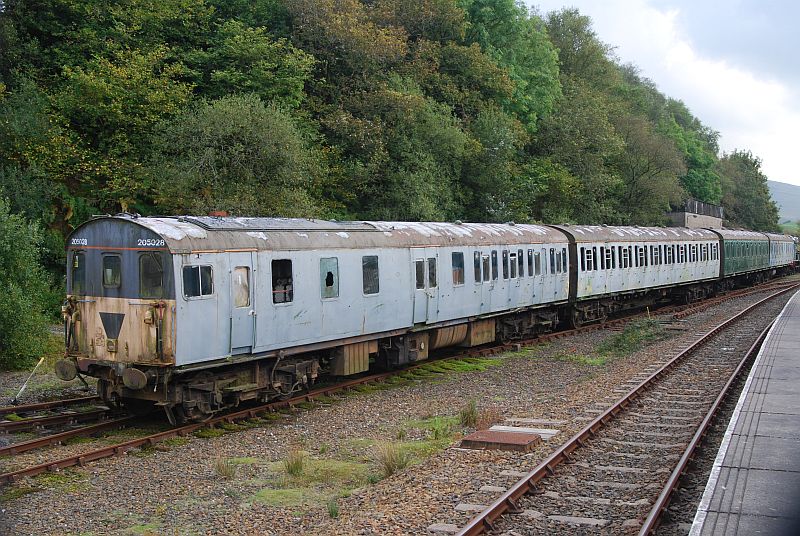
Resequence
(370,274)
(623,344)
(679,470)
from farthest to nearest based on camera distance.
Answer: (623,344)
(370,274)
(679,470)

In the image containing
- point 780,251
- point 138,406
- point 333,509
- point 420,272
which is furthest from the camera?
point 780,251

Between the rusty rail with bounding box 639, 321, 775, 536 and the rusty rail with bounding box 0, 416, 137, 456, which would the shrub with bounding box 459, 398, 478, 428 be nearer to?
the rusty rail with bounding box 639, 321, 775, 536

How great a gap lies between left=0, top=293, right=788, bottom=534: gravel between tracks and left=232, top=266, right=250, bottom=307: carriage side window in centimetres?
224

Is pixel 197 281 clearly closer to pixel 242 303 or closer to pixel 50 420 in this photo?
pixel 242 303

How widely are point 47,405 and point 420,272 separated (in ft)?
29.2

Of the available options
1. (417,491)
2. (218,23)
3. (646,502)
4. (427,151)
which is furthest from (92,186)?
(646,502)

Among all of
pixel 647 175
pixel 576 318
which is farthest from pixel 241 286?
pixel 647 175

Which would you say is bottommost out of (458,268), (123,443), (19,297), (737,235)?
(123,443)

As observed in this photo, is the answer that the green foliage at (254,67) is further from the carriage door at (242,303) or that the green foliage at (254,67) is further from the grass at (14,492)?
the grass at (14,492)

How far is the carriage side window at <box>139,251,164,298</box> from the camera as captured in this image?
1284 cm

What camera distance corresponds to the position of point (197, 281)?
13.1 metres

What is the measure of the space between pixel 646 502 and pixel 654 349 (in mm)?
14414

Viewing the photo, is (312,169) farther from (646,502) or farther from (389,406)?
(646,502)

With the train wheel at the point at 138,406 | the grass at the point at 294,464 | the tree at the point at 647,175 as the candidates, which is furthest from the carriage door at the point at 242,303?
the tree at the point at 647,175
